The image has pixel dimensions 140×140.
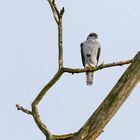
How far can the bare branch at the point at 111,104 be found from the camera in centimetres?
777

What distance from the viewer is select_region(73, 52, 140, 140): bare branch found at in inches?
306

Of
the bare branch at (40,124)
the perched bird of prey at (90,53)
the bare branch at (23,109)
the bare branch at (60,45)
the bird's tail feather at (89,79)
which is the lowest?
the bird's tail feather at (89,79)

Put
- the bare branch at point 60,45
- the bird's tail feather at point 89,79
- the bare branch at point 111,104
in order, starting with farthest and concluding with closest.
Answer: the bird's tail feather at point 89,79
the bare branch at point 60,45
the bare branch at point 111,104

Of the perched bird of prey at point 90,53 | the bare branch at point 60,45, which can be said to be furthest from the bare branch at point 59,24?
the perched bird of prey at point 90,53

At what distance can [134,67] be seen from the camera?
7.91 metres

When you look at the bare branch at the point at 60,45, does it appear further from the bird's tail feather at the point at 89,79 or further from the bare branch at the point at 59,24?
the bird's tail feather at the point at 89,79

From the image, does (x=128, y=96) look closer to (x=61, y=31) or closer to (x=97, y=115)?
(x=97, y=115)

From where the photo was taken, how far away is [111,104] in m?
7.82

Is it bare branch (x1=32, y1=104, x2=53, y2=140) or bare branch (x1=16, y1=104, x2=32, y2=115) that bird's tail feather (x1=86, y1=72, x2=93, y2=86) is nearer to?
bare branch (x1=16, y1=104, x2=32, y2=115)

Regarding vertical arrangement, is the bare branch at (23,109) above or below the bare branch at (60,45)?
below

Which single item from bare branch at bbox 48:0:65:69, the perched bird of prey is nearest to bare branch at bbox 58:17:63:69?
bare branch at bbox 48:0:65:69

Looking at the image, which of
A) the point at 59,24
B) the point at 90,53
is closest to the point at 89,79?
the point at 90,53

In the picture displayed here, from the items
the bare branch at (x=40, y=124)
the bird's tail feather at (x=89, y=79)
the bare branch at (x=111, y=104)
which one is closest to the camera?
the bare branch at (x=111, y=104)

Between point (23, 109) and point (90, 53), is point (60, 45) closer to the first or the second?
point (23, 109)
